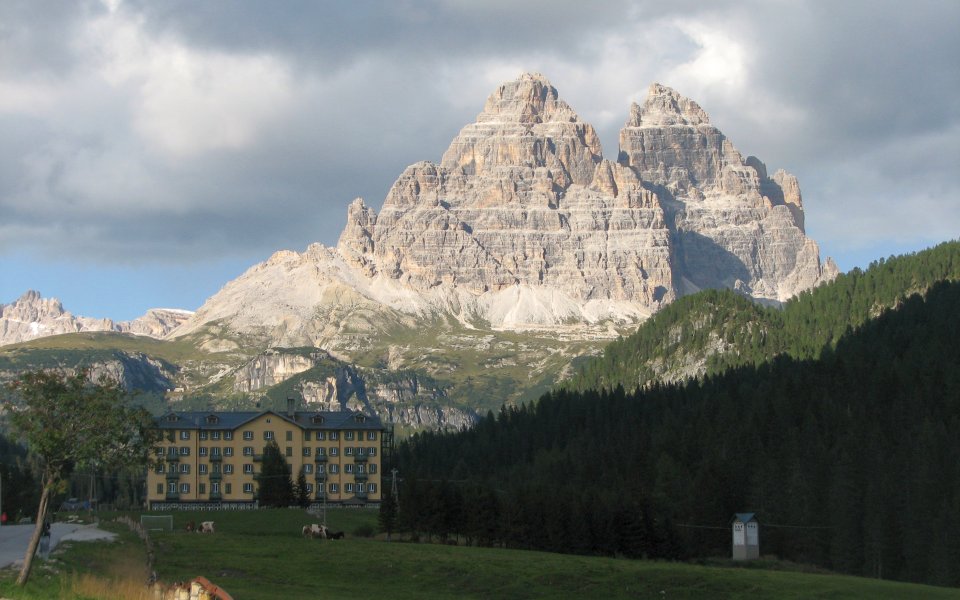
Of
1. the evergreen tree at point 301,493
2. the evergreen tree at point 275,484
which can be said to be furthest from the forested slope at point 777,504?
the evergreen tree at point 275,484

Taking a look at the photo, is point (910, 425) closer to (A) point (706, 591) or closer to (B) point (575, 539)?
(B) point (575, 539)

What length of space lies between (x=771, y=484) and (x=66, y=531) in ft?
292

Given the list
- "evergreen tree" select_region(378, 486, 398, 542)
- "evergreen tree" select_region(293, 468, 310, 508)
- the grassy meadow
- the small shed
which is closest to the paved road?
the grassy meadow

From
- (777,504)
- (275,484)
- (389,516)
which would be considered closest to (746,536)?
(777,504)

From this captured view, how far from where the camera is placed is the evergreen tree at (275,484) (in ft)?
595

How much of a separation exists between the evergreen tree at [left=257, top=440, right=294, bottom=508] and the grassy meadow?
7426 centimetres

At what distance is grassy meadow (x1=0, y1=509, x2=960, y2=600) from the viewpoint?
251ft

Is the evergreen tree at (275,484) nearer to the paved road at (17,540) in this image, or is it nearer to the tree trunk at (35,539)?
the paved road at (17,540)

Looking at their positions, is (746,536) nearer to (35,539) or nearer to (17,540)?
(17,540)

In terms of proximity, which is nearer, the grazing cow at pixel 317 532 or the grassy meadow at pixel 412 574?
the grassy meadow at pixel 412 574

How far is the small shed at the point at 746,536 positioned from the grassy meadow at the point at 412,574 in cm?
4665

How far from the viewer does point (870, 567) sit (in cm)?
13812

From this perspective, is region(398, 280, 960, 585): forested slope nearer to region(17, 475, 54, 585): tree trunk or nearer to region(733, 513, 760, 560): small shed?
region(733, 513, 760, 560): small shed

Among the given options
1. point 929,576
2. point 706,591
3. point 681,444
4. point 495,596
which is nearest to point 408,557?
point 495,596
